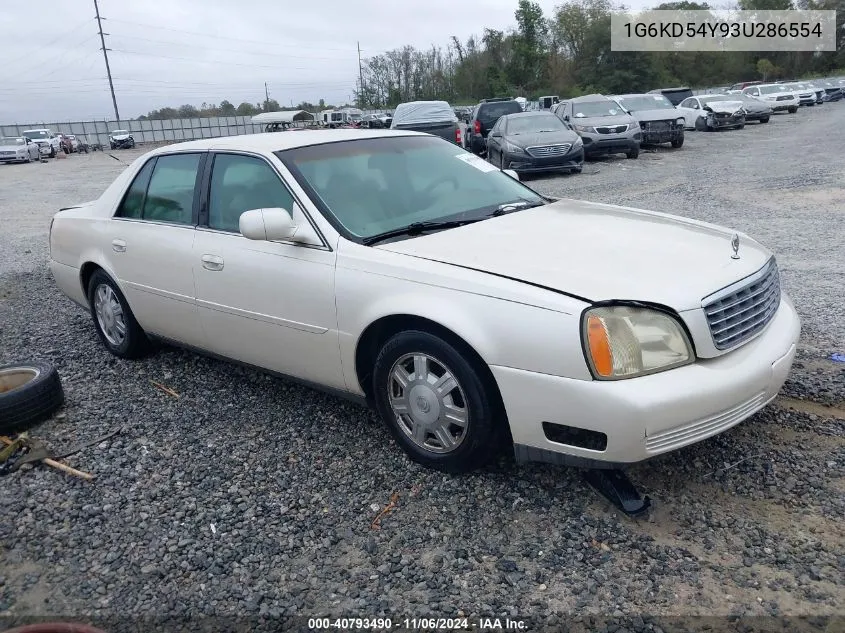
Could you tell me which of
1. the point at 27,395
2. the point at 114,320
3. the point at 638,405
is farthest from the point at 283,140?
the point at 638,405

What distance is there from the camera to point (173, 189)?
4.62 m

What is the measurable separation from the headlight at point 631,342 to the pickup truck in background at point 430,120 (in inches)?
602

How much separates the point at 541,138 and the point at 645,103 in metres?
7.69

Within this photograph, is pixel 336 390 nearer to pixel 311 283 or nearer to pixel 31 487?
pixel 311 283

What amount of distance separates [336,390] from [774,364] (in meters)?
2.09

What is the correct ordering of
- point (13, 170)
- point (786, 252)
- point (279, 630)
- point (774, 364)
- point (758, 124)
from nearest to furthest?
point (279, 630)
point (774, 364)
point (786, 252)
point (758, 124)
point (13, 170)

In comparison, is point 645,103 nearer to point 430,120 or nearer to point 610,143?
point 610,143

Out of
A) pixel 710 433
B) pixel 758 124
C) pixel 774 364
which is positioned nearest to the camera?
pixel 710 433

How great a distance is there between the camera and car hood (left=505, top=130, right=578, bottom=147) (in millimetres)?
14828

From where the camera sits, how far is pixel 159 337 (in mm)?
4832

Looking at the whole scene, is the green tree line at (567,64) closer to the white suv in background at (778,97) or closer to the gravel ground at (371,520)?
the white suv in background at (778,97)

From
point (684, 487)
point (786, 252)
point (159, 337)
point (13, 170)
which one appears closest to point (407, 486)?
point (684, 487)

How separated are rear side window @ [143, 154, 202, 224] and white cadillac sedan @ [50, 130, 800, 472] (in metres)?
0.01

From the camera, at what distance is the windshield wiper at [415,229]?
3572 millimetres
